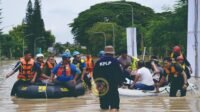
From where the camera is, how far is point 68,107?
16.3 metres

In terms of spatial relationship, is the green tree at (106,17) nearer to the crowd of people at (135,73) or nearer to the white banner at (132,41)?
the white banner at (132,41)

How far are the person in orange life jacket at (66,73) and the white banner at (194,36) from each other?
1392 cm

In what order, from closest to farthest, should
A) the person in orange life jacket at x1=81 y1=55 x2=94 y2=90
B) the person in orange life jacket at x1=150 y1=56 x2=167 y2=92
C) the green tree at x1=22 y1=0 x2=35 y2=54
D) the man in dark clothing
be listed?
the man in dark clothing
the person in orange life jacket at x1=150 y1=56 x2=167 y2=92
the person in orange life jacket at x1=81 y1=55 x2=94 y2=90
the green tree at x1=22 y1=0 x2=35 y2=54

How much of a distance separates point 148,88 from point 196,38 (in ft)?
42.2

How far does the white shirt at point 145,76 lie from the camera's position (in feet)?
64.0

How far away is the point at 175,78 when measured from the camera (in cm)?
1867

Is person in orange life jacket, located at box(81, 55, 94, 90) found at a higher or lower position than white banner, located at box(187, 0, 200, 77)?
lower

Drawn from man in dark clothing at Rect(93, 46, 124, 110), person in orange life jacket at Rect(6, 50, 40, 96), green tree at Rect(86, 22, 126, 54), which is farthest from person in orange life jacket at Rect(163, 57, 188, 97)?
green tree at Rect(86, 22, 126, 54)

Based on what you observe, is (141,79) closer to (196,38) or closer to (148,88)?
(148,88)

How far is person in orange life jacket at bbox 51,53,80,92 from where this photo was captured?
19.1m

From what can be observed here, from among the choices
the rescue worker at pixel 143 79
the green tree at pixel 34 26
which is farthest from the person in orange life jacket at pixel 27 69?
the green tree at pixel 34 26

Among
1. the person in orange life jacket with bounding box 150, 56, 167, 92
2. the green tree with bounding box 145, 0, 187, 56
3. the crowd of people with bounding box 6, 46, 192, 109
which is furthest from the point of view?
the green tree with bounding box 145, 0, 187, 56

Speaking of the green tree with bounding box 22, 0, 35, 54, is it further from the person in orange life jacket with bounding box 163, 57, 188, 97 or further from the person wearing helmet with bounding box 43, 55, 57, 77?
the person in orange life jacket with bounding box 163, 57, 188, 97

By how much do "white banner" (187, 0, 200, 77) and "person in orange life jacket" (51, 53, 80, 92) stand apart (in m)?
13.9
